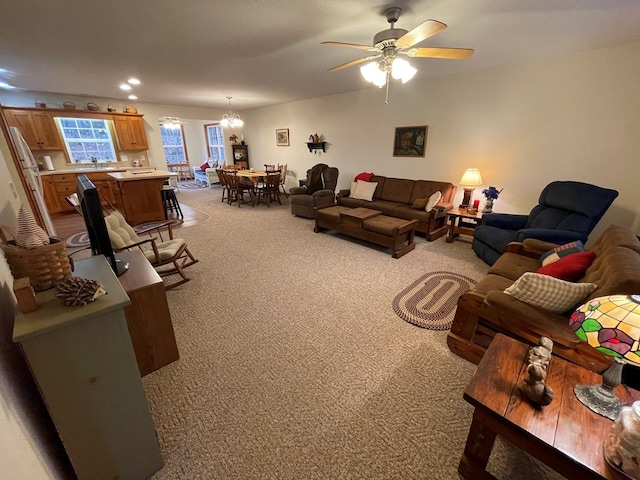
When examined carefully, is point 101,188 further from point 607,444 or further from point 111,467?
point 607,444

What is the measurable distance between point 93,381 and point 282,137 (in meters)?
7.40

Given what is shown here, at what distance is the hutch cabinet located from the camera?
8.90 meters

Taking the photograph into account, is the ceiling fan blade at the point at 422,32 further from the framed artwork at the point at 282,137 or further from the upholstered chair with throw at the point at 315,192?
the framed artwork at the point at 282,137

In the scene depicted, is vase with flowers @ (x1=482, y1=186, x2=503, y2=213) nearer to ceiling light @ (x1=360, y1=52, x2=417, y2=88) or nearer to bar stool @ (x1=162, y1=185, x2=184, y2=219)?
ceiling light @ (x1=360, y1=52, x2=417, y2=88)

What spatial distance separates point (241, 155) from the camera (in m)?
8.94

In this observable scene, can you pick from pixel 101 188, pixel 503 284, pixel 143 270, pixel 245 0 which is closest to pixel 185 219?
pixel 101 188

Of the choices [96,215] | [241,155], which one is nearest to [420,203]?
[96,215]

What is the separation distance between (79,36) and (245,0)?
1.97 meters

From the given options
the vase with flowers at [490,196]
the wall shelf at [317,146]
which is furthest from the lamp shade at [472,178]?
the wall shelf at [317,146]

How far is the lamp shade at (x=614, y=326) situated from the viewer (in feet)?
2.65

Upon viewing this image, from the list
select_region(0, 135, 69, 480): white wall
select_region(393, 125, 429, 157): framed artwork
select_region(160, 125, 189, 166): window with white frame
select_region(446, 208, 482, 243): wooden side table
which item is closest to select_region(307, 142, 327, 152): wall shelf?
select_region(393, 125, 429, 157): framed artwork

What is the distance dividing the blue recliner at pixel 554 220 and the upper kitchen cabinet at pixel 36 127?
8.58m

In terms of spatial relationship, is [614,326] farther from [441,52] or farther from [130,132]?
[130,132]

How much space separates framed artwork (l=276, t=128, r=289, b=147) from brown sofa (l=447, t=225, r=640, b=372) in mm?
6505
